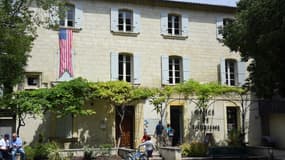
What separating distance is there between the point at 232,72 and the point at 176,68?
368 cm

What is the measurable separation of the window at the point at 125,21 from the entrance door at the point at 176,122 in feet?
17.0

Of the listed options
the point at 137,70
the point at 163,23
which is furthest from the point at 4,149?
the point at 163,23

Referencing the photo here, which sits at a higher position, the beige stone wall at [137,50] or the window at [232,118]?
the beige stone wall at [137,50]

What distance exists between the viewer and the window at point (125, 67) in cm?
2141

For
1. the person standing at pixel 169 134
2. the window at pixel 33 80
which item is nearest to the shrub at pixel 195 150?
the person standing at pixel 169 134

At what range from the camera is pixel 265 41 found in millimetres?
12906

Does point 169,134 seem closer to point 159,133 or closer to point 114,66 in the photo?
point 159,133

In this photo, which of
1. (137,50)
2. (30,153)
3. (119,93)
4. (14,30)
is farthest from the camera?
(137,50)

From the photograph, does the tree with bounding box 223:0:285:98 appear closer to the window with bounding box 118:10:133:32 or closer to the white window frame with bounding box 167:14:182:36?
the white window frame with bounding box 167:14:182:36

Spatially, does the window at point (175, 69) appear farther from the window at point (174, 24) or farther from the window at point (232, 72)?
the window at point (232, 72)

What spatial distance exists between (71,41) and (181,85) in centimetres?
645

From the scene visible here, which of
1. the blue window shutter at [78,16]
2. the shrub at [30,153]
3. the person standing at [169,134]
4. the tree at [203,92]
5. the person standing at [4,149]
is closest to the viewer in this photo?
the person standing at [4,149]

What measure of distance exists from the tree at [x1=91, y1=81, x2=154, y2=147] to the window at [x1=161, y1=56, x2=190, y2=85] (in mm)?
2187

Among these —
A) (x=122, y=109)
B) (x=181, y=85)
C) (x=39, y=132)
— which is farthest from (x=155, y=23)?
(x=39, y=132)
